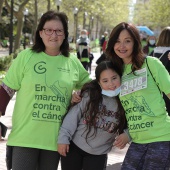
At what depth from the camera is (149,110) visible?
2.89m

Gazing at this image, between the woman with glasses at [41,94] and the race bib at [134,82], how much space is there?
1.33 ft

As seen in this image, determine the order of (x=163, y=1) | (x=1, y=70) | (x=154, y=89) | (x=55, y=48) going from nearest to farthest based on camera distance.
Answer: (x=154, y=89)
(x=55, y=48)
(x=1, y=70)
(x=163, y=1)

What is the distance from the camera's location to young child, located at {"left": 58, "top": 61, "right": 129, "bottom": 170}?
121 inches

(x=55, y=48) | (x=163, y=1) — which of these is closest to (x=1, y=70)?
(x=55, y=48)

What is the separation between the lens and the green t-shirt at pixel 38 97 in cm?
302

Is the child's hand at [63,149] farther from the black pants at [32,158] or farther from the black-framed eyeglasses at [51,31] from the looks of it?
the black-framed eyeglasses at [51,31]

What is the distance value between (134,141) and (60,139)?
0.52 m

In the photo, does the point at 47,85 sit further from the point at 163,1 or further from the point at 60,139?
the point at 163,1

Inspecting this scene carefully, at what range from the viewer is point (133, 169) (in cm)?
296

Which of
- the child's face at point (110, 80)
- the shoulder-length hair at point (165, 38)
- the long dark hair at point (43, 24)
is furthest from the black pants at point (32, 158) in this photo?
the shoulder-length hair at point (165, 38)

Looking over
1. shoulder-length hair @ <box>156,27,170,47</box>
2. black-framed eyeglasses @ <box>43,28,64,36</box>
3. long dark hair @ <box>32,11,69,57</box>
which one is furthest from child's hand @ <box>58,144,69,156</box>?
shoulder-length hair @ <box>156,27,170,47</box>

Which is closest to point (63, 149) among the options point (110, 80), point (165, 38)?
point (110, 80)

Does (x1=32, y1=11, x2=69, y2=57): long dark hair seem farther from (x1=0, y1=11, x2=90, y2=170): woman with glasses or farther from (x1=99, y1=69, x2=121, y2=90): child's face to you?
(x1=99, y1=69, x2=121, y2=90): child's face

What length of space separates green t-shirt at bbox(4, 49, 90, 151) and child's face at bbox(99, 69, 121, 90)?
0.80 ft
